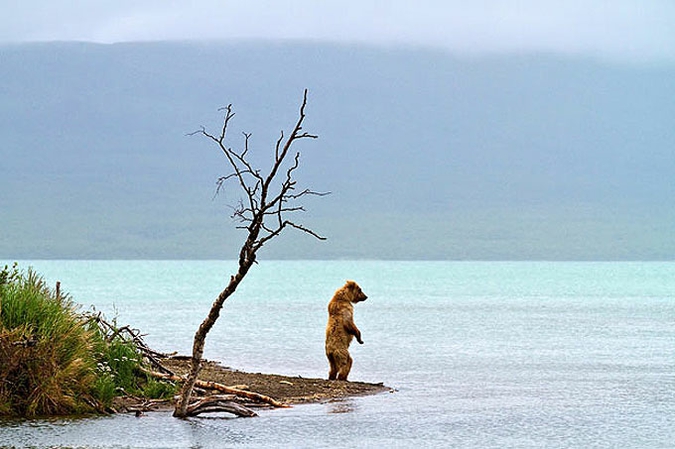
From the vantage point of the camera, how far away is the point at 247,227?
14.5 metres

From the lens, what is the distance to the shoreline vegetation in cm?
1526

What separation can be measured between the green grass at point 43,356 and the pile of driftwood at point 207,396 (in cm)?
69

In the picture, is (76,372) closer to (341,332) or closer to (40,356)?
(40,356)

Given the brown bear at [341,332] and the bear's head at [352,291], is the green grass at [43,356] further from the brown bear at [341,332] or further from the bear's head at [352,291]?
the bear's head at [352,291]

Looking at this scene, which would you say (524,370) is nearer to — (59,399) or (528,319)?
(59,399)

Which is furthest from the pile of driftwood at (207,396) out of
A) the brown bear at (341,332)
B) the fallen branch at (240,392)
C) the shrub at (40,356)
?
the brown bear at (341,332)

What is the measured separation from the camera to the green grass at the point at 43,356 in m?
15.2

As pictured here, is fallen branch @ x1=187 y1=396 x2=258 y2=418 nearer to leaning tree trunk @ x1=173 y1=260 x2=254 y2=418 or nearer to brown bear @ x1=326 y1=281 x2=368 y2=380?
leaning tree trunk @ x1=173 y1=260 x2=254 y2=418

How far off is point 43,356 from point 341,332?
509 cm

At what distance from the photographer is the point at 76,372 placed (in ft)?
51.5

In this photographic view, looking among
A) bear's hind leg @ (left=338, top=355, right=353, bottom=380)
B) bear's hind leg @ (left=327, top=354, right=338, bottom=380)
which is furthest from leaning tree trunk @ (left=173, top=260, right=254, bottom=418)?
bear's hind leg @ (left=338, top=355, right=353, bottom=380)

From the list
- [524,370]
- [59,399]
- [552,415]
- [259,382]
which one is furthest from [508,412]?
[524,370]

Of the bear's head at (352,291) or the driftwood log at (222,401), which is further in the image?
the bear's head at (352,291)

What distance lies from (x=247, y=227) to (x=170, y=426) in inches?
99.2
